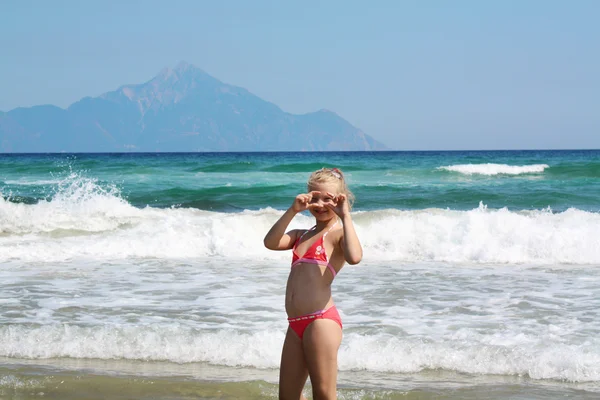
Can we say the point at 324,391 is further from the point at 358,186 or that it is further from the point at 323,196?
the point at 358,186

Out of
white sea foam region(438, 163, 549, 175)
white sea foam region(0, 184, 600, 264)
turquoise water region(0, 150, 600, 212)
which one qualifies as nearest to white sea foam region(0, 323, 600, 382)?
white sea foam region(0, 184, 600, 264)

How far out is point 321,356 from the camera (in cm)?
380

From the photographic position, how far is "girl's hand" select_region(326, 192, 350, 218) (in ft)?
12.9

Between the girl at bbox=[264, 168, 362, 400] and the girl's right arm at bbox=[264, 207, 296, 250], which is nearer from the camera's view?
the girl at bbox=[264, 168, 362, 400]

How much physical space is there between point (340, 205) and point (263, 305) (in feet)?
13.4

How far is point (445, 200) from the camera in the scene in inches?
835

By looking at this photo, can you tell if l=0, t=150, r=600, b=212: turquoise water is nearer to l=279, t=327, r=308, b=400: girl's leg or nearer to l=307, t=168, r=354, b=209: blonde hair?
l=307, t=168, r=354, b=209: blonde hair

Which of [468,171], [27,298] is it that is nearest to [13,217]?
[27,298]

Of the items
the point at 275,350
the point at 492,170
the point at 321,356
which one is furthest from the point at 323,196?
the point at 492,170

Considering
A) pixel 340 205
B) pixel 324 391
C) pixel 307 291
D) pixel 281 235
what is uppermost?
pixel 340 205

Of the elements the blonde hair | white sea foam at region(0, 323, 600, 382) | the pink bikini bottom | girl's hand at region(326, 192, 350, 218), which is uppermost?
the blonde hair

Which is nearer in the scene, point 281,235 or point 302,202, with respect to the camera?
point 302,202

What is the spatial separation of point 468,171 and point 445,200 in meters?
14.9

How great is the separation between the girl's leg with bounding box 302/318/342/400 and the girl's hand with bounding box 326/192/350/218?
Answer: 1.90ft
